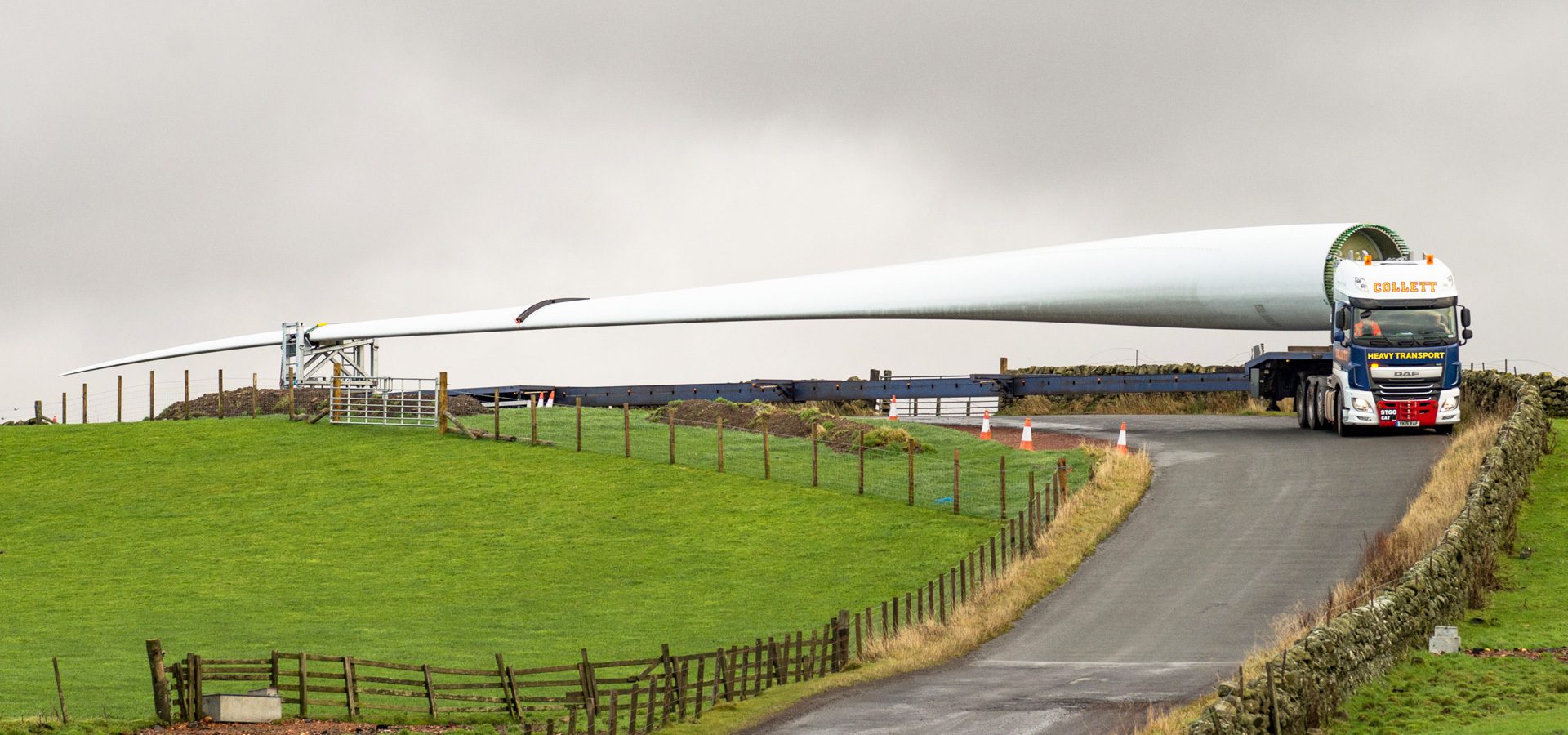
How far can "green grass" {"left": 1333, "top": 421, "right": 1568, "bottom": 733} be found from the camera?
20281mm

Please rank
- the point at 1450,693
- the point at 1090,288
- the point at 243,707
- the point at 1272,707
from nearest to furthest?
the point at 1272,707 → the point at 1450,693 → the point at 243,707 → the point at 1090,288

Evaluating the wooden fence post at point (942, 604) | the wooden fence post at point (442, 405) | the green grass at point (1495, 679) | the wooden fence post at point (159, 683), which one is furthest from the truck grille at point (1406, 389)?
the wooden fence post at point (159, 683)

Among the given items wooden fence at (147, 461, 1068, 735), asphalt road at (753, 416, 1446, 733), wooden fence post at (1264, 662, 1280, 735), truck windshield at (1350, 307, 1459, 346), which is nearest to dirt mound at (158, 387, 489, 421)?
asphalt road at (753, 416, 1446, 733)

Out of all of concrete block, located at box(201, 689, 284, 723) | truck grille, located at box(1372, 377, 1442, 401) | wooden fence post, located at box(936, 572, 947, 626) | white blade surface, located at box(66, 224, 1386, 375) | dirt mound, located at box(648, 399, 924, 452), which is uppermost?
white blade surface, located at box(66, 224, 1386, 375)

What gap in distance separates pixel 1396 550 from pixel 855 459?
57.5 feet

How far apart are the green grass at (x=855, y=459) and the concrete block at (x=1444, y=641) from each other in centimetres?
1393

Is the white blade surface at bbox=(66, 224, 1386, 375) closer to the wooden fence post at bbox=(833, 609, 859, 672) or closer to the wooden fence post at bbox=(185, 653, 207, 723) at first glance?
the wooden fence post at bbox=(833, 609, 859, 672)

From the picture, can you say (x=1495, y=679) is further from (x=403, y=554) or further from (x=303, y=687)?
(x=403, y=554)

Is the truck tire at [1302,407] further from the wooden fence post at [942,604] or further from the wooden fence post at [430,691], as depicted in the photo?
the wooden fence post at [430,691]

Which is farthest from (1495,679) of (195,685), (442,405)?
(442,405)

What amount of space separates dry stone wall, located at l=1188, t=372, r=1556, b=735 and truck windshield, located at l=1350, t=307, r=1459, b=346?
2984 millimetres

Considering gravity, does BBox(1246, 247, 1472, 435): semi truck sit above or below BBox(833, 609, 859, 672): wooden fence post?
above

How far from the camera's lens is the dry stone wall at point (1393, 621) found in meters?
18.3

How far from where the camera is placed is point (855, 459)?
1769 inches
